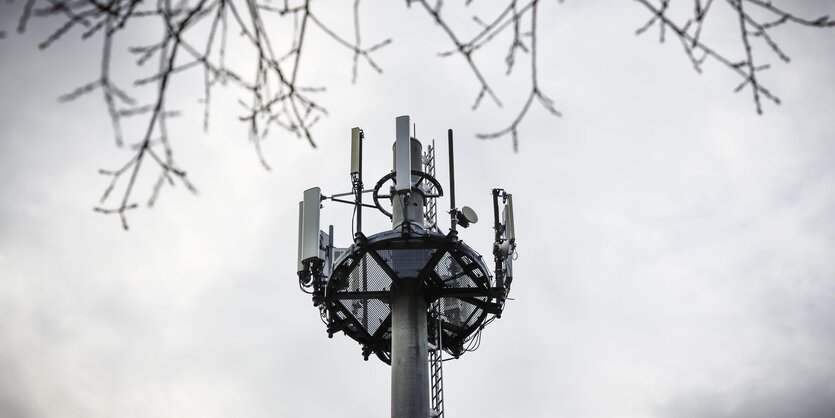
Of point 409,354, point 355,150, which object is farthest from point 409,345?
point 355,150

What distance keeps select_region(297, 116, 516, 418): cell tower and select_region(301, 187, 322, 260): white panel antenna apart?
2 centimetres

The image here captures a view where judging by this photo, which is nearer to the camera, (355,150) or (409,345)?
(409,345)

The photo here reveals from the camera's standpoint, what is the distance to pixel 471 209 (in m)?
17.0

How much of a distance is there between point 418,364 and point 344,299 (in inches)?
74.8

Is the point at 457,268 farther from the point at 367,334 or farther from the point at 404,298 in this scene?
the point at 367,334

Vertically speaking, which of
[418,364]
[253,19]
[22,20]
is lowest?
[22,20]

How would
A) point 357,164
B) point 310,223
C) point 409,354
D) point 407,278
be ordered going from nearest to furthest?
point 409,354, point 407,278, point 310,223, point 357,164

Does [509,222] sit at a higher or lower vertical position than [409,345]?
→ higher

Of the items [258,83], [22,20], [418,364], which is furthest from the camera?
[418,364]

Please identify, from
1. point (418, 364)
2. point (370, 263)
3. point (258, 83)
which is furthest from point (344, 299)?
point (258, 83)

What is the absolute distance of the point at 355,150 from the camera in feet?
57.7

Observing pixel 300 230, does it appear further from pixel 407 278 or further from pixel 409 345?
pixel 409 345

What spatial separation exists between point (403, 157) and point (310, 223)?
2.23 m

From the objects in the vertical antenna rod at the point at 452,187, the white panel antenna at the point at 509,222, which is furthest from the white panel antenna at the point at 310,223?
the white panel antenna at the point at 509,222
